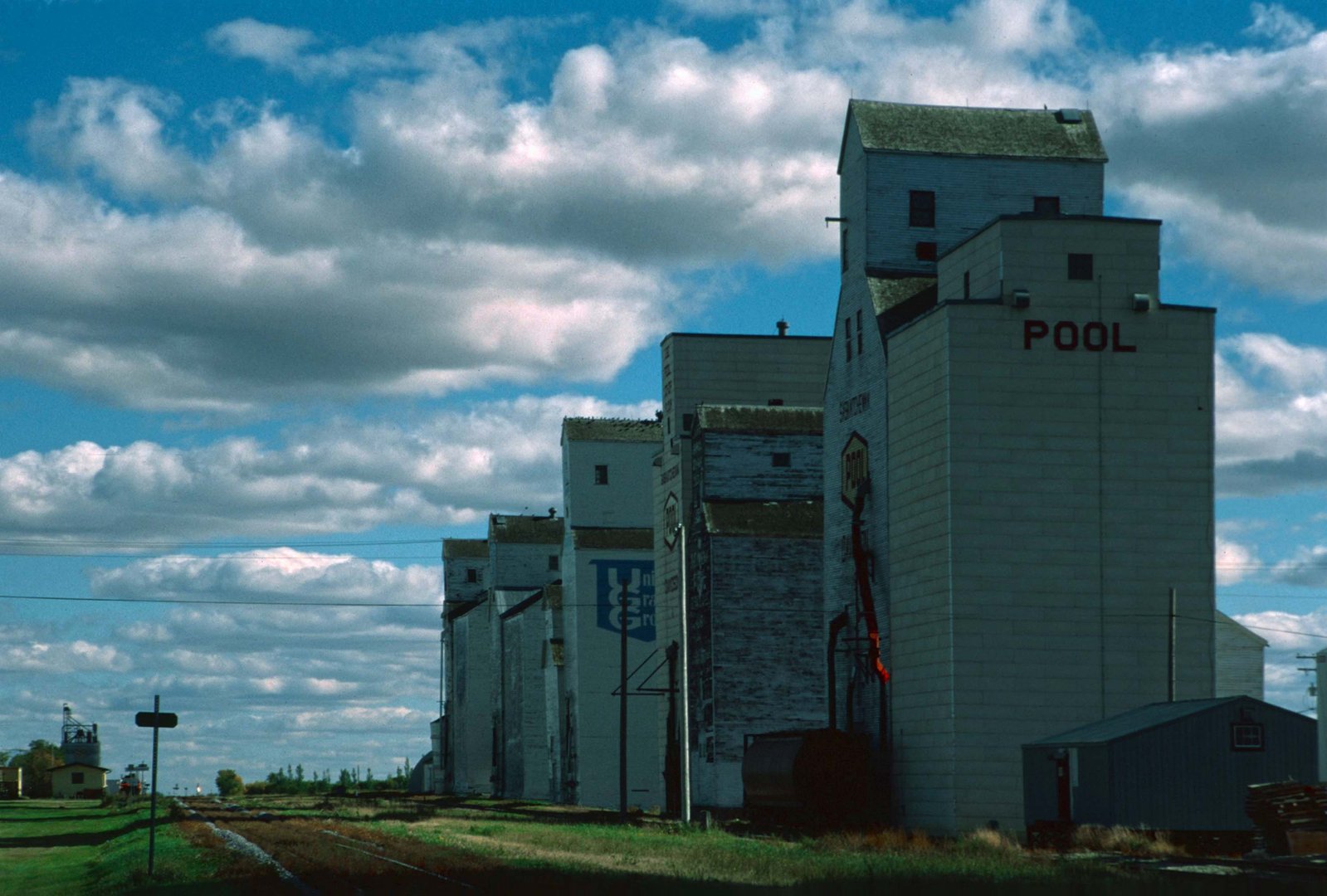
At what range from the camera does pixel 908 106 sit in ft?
187

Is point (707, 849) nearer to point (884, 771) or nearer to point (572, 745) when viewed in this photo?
point (884, 771)

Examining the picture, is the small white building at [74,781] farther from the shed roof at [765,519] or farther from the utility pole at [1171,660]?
the utility pole at [1171,660]

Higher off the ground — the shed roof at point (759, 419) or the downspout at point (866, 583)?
the shed roof at point (759, 419)

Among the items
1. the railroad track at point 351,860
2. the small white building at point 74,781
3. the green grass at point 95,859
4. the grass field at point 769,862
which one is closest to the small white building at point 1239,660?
the grass field at point 769,862

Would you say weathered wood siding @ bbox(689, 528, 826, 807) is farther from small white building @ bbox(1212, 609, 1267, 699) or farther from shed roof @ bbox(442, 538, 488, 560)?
shed roof @ bbox(442, 538, 488, 560)

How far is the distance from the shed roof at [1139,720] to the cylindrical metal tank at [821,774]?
7.92 meters

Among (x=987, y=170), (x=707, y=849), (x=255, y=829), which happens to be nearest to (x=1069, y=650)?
(x=707, y=849)

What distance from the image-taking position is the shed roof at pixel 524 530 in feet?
343

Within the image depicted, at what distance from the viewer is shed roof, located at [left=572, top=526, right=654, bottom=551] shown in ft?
254

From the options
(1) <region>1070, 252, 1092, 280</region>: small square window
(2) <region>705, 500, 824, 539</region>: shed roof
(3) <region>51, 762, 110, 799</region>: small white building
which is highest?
(1) <region>1070, 252, 1092, 280</region>: small square window

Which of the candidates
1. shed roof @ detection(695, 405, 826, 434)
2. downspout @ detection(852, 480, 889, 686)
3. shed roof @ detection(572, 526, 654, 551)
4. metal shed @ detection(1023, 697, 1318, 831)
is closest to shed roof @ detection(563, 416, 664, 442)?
shed roof @ detection(572, 526, 654, 551)

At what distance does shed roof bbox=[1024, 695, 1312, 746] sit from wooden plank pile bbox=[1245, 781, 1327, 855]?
3829 millimetres

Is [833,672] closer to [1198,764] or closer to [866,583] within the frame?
[866,583]

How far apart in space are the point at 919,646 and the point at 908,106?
19649 mm
